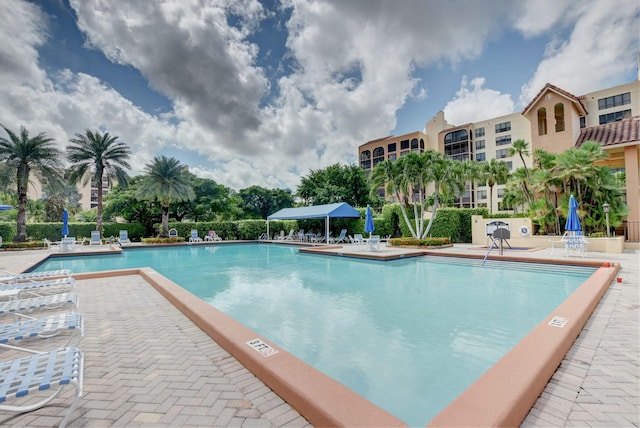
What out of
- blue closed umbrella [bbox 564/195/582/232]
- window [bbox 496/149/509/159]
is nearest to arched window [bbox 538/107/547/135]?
blue closed umbrella [bbox 564/195/582/232]

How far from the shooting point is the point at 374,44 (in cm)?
1315

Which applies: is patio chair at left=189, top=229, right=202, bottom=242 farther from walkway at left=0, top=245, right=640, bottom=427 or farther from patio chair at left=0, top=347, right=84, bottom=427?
patio chair at left=0, top=347, right=84, bottom=427

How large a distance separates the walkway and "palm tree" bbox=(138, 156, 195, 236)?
22366 mm

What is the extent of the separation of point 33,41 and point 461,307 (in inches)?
640

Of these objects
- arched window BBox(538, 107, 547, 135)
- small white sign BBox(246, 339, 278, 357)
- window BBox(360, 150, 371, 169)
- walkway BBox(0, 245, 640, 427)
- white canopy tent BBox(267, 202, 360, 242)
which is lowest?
walkway BBox(0, 245, 640, 427)

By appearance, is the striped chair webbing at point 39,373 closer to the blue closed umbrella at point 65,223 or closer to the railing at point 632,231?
the blue closed umbrella at point 65,223

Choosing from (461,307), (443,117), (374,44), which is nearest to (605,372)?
(461,307)

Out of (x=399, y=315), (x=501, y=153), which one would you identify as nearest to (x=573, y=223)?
(x=399, y=315)

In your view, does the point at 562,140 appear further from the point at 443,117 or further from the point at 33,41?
the point at 443,117

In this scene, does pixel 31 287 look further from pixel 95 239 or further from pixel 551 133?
pixel 551 133

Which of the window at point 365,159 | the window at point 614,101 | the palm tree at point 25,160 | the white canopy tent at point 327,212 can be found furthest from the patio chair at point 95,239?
the window at point 614,101

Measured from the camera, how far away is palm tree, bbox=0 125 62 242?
62.8 feet

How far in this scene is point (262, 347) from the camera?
10.9 ft

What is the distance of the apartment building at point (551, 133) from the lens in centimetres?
1577
